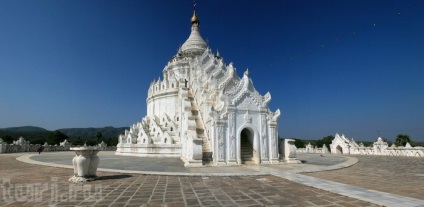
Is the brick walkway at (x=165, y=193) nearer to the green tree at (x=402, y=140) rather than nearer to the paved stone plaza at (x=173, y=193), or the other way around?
the paved stone plaza at (x=173, y=193)

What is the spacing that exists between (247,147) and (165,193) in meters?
12.4

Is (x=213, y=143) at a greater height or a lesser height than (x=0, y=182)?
greater

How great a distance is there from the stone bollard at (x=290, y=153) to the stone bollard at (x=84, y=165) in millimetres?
13724

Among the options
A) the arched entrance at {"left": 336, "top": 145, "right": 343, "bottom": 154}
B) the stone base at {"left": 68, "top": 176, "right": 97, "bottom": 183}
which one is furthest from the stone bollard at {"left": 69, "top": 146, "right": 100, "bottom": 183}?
the arched entrance at {"left": 336, "top": 145, "right": 343, "bottom": 154}

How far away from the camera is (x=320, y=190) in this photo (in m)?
8.83

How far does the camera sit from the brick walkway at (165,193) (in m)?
7.05

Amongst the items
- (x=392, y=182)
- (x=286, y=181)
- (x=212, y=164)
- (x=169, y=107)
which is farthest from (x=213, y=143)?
(x=169, y=107)

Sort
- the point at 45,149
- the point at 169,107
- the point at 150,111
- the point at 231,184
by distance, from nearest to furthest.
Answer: the point at 231,184 → the point at 169,107 → the point at 150,111 → the point at 45,149

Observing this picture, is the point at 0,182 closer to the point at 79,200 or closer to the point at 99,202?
the point at 79,200

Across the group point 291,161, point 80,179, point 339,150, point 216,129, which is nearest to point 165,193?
point 80,179

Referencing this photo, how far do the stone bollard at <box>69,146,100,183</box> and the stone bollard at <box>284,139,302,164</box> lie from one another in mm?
13724

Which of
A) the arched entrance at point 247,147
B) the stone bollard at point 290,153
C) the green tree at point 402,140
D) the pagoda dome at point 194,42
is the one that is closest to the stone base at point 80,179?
the arched entrance at point 247,147

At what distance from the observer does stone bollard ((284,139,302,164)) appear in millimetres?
19342

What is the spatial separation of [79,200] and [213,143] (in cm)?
1081
